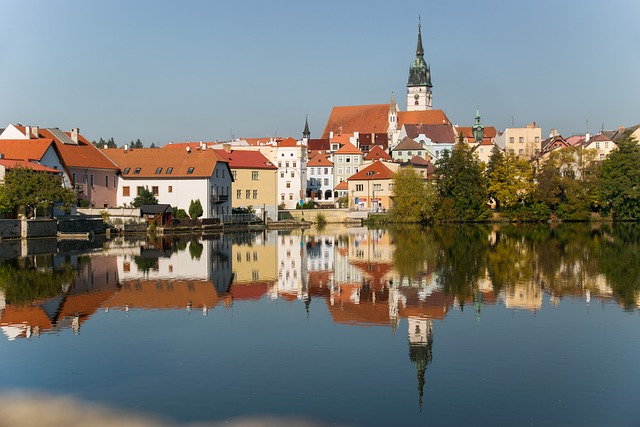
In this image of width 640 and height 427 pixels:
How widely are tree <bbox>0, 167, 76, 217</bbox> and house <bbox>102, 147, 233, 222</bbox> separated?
14711mm

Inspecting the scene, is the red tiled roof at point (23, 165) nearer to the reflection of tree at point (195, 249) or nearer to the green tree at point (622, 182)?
the reflection of tree at point (195, 249)

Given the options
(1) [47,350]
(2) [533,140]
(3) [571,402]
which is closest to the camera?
(3) [571,402]

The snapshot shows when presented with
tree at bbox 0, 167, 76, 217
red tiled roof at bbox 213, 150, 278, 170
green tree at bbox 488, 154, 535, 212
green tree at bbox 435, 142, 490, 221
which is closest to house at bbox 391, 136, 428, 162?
green tree at bbox 488, 154, 535, 212

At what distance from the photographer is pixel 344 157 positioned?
4289 inches

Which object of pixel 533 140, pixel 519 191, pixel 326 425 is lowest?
pixel 326 425

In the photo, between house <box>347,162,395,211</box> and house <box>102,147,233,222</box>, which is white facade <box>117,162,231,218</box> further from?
house <box>347,162,395,211</box>

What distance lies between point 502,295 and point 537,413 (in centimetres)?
1285

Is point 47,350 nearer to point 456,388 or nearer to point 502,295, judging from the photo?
point 456,388

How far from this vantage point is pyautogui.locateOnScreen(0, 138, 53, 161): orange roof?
5519 centimetres

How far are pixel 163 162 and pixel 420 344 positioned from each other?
171ft

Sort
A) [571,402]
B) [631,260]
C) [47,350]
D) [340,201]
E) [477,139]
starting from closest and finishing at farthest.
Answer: [571,402] → [47,350] → [631,260] → [340,201] → [477,139]

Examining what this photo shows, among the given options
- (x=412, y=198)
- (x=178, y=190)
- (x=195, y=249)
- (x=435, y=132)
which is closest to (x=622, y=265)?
(x=195, y=249)

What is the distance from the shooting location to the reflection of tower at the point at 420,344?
15.3 metres

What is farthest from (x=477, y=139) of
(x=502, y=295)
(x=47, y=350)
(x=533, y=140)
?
(x=47, y=350)
